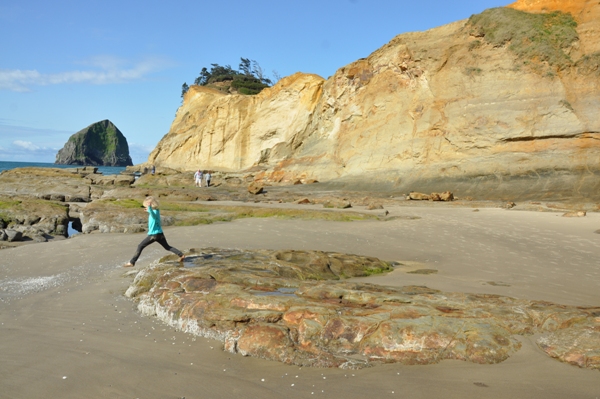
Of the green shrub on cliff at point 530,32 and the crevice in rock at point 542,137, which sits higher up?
the green shrub on cliff at point 530,32

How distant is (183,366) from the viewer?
13.9 ft

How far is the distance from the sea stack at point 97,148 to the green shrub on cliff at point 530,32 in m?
121

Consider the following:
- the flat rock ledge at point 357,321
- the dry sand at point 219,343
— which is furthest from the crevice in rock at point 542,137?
the flat rock ledge at point 357,321

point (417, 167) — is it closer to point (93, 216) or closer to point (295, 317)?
point (93, 216)

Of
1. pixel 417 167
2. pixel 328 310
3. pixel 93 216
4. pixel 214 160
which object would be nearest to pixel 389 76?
pixel 417 167

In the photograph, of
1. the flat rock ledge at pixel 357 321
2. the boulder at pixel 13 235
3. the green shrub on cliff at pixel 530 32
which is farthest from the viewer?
the green shrub on cliff at pixel 530 32

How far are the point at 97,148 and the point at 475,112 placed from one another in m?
127

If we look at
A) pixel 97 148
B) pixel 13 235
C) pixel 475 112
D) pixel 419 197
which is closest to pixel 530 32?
pixel 475 112

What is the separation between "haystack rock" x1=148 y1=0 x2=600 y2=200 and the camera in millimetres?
21031

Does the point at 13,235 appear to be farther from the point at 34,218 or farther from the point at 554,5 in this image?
the point at 554,5

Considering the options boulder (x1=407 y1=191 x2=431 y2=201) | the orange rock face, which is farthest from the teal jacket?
the orange rock face

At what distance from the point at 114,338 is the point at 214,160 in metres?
42.0

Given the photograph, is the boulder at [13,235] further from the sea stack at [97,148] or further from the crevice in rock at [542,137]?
the sea stack at [97,148]

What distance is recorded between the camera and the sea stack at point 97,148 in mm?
130375
